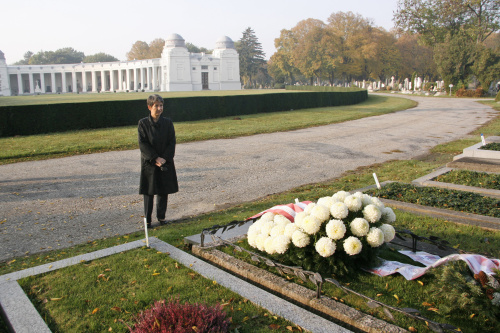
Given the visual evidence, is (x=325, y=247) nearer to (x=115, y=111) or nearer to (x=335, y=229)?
(x=335, y=229)

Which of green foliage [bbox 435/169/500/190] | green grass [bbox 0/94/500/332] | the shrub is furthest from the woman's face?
green foliage [bbox 435/169/500/190]

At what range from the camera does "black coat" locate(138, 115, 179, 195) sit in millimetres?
5785

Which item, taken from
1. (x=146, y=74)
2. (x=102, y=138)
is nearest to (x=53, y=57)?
(x=146, y=74)

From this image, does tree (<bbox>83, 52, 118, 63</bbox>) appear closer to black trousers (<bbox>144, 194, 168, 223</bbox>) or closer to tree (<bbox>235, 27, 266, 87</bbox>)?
tree (<bbox>235, 27, 266, 87</bbox>)

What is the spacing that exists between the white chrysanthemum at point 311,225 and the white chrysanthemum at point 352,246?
0.29 meters

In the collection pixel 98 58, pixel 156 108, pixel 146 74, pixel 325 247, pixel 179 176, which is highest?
pixel 98 58

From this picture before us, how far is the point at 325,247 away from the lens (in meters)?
3.63

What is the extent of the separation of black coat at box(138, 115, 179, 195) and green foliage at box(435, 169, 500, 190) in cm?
526

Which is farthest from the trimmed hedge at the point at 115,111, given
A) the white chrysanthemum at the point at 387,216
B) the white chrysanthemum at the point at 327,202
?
the white chrysanthemum at the point at 387,216

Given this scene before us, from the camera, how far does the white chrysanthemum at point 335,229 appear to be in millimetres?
3646

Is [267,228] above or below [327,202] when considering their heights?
below

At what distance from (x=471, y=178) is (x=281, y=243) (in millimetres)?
5849

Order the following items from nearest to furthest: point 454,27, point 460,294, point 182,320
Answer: point 182,320 → point 460,294 → point 454,27

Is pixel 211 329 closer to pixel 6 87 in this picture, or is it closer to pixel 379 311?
pixel 379 311
